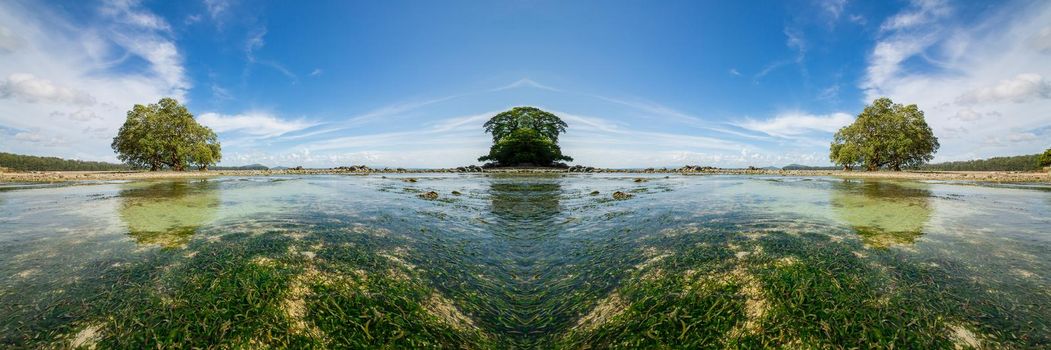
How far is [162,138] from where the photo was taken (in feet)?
186

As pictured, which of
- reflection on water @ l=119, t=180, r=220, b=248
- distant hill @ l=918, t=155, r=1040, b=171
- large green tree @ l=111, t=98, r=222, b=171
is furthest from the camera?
distant hill @ l=918, t=155, r=1040, b=171

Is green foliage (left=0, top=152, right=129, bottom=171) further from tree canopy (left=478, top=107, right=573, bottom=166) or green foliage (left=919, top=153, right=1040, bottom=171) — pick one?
green foliage (left=919, top=153, right=1040, bottom=171)

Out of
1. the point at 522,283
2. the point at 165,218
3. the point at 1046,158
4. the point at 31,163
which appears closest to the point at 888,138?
the point at 1046,158

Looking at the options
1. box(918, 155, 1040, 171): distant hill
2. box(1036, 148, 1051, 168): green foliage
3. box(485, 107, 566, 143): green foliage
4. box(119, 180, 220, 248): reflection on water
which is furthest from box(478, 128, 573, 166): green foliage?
box(918, 155, 1040, 171): distant hill

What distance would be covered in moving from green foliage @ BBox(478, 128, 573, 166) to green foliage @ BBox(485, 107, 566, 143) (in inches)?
253

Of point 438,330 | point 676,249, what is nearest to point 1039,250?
point 676,249

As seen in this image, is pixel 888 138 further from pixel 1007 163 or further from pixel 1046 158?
pixel 1007 163

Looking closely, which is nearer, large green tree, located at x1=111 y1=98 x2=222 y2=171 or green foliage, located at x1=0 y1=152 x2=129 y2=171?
large green tree, located at x1=111 y1=98 x2=222 y2=171

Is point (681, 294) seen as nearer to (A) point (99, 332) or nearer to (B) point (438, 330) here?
(B) point (438, 330)

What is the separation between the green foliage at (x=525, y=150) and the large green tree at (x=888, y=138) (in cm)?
4938

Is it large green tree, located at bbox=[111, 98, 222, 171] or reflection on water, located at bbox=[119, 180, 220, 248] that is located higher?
large green tree, located at bbox=[111, 98, 222, 171]

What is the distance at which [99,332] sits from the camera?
494 centimetres

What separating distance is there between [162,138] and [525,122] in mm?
60203

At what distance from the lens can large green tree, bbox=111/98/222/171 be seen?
54.2 metres
